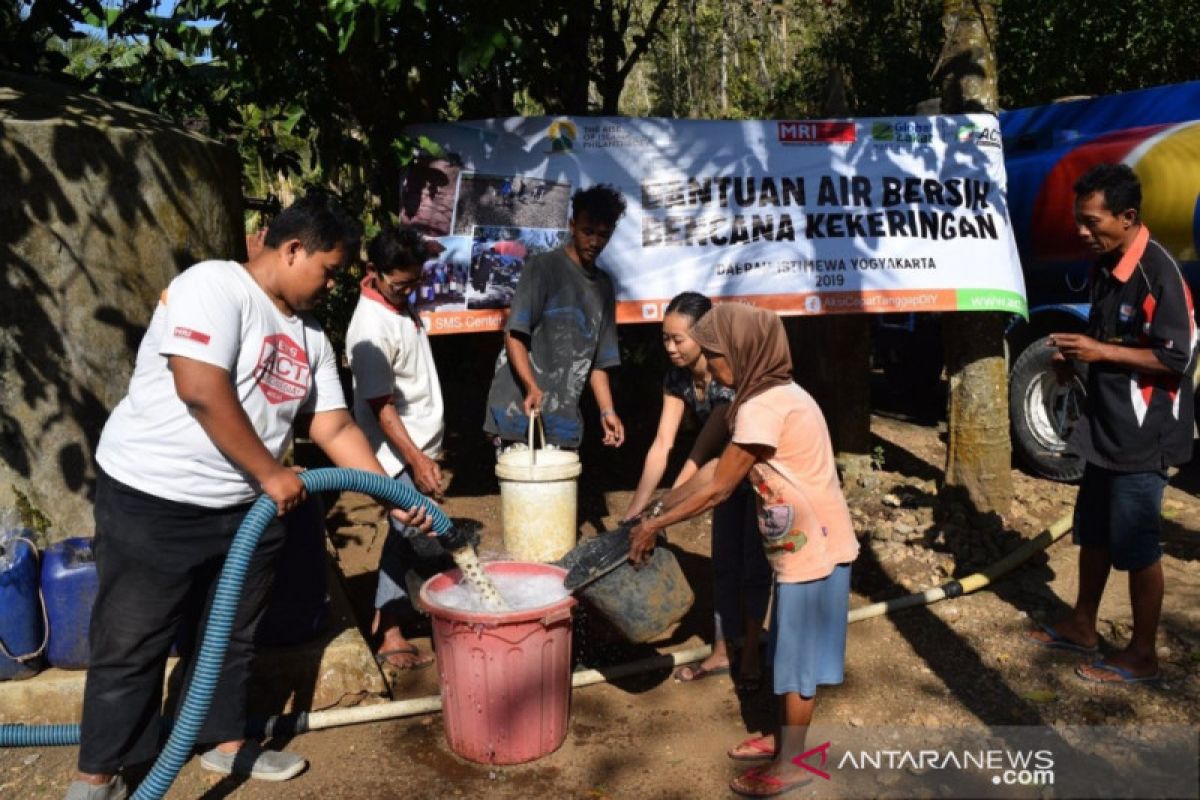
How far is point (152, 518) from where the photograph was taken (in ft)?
10.4

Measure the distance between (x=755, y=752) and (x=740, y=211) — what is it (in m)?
3.34

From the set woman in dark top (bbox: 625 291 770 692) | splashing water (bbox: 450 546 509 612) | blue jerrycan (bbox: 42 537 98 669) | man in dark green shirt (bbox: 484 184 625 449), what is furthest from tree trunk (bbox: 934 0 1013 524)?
blue jerrycan (bbox: 42 537 98 669)

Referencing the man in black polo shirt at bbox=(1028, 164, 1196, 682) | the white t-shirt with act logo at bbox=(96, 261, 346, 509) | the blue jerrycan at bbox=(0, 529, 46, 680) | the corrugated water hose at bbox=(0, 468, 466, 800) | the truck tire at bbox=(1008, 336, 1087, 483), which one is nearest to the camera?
the white t-shirt with act logo at bbox=(96, 261, 346, 509)

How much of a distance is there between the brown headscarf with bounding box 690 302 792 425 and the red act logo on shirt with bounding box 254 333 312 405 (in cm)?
132

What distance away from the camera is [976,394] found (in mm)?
5973

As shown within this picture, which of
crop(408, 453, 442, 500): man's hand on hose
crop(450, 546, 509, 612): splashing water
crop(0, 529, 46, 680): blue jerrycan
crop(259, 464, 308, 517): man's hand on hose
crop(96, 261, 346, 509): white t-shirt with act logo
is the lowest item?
crop(0, 529, 46, 680): blue jerrycan

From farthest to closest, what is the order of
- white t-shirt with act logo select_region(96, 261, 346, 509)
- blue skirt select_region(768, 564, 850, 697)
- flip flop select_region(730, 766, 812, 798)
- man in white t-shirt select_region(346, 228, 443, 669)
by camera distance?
man in white t-shirt select_region(346, 228, 443, 669)
flip flop select_region(730, 766, 812, 798)
blue skirt select_region(768, 564, 850, 697)
white t-shirt with act logo select_region(96, 261, 346, 509)

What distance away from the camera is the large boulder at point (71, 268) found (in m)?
4.26

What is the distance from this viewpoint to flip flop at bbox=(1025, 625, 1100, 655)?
448 centimetres

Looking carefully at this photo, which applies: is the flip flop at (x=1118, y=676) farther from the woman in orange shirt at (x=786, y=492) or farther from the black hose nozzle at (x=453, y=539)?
the black hose nozzle at (x=453, y=539)

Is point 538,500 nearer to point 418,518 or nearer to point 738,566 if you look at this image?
point 738,566

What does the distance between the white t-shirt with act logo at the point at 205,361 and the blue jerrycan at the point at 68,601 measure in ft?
Result: 2.94

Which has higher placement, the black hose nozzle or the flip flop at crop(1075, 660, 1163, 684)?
the black hose nozzle

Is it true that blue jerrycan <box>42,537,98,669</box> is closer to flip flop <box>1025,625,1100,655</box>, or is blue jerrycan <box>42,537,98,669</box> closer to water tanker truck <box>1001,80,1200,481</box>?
flip flop <box>1025,625,1100,655</box>
